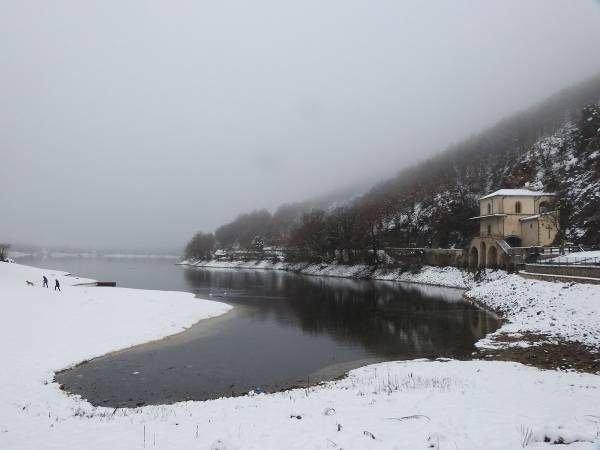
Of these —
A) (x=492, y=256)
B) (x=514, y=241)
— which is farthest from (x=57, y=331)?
(x=514, y=241)

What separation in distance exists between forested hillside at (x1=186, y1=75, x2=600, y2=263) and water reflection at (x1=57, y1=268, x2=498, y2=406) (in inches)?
1837

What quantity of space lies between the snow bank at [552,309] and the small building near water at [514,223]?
26.0 m

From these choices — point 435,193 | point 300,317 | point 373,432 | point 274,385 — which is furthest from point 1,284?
point 435,193

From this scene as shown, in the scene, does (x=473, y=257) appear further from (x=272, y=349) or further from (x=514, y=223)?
(x=272, y=349)

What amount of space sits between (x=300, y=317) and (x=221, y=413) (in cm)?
2672

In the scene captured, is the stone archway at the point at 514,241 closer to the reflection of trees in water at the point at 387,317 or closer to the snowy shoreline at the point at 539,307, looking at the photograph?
the snowy shoreline at the point at 539,307

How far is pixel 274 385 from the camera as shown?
62.0 feet

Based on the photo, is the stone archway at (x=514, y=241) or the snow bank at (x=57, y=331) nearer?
the snow bank at (x=57, y=331)

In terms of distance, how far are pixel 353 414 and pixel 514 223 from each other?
230 ft

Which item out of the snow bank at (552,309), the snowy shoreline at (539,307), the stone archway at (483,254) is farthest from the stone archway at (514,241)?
the snow bank at (552,309)

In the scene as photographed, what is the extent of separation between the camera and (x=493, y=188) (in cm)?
11444

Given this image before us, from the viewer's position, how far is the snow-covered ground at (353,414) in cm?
975

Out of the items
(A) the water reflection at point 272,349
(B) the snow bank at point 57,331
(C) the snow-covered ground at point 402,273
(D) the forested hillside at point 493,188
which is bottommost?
(A) the water reflection at point 272,349

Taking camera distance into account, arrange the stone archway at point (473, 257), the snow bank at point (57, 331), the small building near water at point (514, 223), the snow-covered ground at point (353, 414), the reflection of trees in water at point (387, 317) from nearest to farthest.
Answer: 1. the snow-covered ground at point (353, 414)
2. the snow bank at point (57, 331)
3. the reflection of trees in water at point (387, 317)
4. the small building near water at point (514, 223)
5. the stone archway at point (473, 257)
